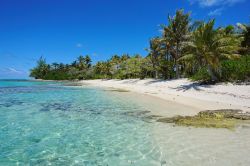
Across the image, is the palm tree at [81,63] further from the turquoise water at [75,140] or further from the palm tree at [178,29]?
the turquoise water at [75,140]

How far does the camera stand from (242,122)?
1108 centimetres

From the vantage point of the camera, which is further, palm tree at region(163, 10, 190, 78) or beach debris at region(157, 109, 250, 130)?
palm tree at region(163, 10, 190, 78)

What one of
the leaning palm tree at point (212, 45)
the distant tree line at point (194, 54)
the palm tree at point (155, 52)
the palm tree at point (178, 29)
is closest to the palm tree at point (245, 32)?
the distant tree line at point (194, 54)

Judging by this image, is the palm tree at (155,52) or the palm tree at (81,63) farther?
the palm tree at (81,63)

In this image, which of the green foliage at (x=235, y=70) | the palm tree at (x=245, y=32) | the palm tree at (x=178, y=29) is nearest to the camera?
the green foliage at (x=235, y=70)

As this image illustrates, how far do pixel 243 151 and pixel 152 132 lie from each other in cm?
348

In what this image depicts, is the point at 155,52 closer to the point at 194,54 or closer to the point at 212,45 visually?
the point at 194,54

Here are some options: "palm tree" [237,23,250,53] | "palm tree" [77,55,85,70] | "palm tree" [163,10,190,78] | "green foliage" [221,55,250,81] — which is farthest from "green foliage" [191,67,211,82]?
"palm tree" [77,55,85,70]

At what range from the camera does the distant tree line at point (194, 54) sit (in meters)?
25.2

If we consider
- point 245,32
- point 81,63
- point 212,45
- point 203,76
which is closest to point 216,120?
point 212,45

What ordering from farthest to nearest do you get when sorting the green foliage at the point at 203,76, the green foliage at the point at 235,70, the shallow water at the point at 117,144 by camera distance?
the green foliage at the point at 203,76 → the green foliage at the point at 235,70 → the shallow water at the point at 117,144

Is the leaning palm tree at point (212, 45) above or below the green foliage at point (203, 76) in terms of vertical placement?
above

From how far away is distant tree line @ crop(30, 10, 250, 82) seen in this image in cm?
2522

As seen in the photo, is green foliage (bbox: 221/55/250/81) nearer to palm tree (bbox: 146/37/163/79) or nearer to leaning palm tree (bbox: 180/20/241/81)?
leaning palm tree (bbox: 180/20/241/81)
